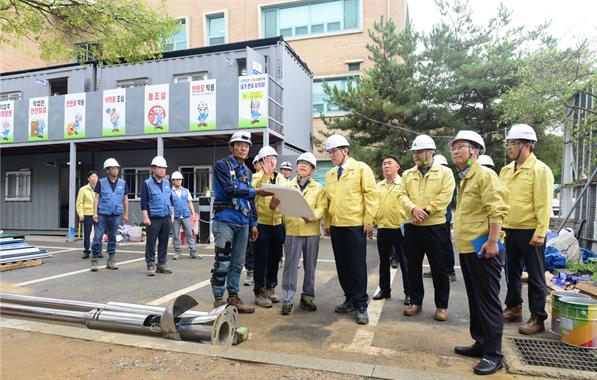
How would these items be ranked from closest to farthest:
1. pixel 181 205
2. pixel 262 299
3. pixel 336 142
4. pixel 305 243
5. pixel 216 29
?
1. pixel 336 142
2. pixel 305 243
3. pixel 262 299
4. pixel 181 205
5. pixel 216 29

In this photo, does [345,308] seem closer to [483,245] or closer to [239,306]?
[239,306]

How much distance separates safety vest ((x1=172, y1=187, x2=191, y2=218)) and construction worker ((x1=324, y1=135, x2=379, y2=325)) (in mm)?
5279

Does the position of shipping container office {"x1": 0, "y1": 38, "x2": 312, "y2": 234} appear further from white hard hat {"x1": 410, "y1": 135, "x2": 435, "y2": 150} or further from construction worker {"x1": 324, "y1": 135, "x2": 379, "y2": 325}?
white hard hat {"x1": 410, "y1": 135, "x2": 435, "y2": 150}

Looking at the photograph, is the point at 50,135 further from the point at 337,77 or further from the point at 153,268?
the point at 337,77

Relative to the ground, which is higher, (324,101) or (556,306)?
(324,101)

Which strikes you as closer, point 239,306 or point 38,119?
point 239,306

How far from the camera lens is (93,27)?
792 centimetres

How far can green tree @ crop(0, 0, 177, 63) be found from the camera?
24.5ft

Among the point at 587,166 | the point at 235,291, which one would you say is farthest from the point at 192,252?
the point at 587,166

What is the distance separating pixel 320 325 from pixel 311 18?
1883cm

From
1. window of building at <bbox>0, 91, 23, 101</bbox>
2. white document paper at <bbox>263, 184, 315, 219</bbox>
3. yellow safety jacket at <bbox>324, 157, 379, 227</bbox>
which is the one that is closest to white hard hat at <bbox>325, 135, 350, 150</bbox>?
yellow safety jacket at <bbox>324, 157, 379, 227</bbox>

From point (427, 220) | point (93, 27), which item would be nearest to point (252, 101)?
point (93, 27)

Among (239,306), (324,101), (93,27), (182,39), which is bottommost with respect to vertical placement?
(239,306)

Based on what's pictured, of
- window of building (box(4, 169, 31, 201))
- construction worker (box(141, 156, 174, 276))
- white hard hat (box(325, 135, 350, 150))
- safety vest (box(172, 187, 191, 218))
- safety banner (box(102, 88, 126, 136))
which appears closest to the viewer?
white hard hat (box(325, 135, 350, 150))
